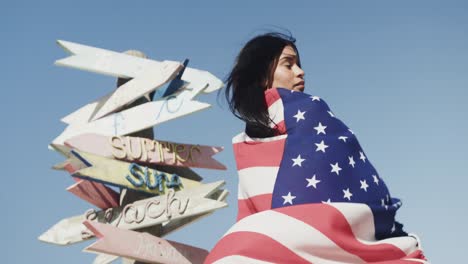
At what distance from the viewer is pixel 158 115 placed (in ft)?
25.3

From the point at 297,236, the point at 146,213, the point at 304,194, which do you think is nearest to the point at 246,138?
the point at 304,194

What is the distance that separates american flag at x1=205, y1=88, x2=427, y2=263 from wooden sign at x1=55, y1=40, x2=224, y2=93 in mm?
5461

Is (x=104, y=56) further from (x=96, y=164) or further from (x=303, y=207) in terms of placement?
(x=303, y=207)

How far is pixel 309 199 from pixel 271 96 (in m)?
0.53

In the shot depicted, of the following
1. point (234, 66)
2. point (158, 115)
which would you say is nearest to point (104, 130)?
point (158, 115)

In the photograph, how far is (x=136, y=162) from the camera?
7.69 meters

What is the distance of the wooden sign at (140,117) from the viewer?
748 centimetres

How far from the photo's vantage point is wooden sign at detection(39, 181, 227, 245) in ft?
A: 23.0

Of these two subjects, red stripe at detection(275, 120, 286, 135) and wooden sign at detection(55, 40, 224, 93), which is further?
wooden sign at detection(55, 40, 224, 93)

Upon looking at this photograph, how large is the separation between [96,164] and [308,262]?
5391 mm

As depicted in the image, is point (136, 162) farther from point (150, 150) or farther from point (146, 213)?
point (146, 213)

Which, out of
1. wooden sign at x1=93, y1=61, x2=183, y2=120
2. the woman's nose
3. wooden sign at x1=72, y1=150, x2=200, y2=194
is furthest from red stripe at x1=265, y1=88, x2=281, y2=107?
wooden sign at x1=93, y1=61, x2=183, y2=120

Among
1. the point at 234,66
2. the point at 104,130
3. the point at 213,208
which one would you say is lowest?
the point at 213,208

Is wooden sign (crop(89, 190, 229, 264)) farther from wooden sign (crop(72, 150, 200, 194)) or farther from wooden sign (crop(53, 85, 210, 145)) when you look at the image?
wooden sign (crop(53, 85, 210, 145))
